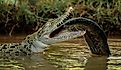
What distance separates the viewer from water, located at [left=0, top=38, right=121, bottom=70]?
671 centimetres

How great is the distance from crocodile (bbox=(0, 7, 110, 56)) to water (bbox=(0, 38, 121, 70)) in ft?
0.55

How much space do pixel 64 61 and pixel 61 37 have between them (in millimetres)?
529

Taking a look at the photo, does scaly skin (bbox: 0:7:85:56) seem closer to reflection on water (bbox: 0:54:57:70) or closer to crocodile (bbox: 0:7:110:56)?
crocodile (bbox: 0:7:110:56)

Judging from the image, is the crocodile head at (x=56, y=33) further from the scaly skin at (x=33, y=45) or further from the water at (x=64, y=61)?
the water at (x=64, y=61)

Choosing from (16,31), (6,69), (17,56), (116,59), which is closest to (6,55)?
(17,56)

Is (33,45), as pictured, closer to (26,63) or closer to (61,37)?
(61,37)

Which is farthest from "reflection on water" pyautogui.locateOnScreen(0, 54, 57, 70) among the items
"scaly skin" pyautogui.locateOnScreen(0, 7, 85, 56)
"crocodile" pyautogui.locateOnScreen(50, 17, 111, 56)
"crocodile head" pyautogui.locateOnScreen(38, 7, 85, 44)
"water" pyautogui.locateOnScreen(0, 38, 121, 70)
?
"crocodile" pyautogui.locateOnScreen(50, 17, 111, 56)

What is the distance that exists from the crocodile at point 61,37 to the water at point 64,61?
17 centimetres

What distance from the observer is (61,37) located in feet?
24.7

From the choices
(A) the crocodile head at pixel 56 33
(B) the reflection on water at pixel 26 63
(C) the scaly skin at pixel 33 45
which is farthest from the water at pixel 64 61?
(A) the crocodile head at pixel 56 33

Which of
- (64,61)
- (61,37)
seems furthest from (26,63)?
(61,37)

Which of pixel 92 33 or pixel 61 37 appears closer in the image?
pixel 61 37

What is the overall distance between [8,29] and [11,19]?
0.86 ft

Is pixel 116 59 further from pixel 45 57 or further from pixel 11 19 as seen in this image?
pixel 11 19
